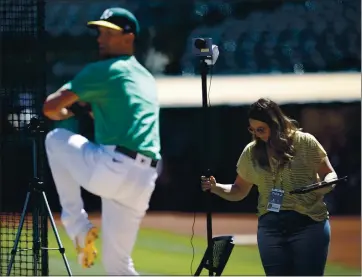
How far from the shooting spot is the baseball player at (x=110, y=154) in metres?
5.54

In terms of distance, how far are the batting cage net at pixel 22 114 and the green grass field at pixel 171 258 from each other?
0.17 meters

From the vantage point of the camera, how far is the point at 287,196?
5219mm

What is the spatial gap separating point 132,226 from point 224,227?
217 centimetres

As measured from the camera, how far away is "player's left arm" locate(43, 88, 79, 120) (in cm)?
564

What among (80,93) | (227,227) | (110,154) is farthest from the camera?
(227,227)

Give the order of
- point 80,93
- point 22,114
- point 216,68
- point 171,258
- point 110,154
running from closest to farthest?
point 110,154 < point 80,93 < point 22,114 < point 216,68 < point 171,258

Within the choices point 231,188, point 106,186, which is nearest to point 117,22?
point 106,186

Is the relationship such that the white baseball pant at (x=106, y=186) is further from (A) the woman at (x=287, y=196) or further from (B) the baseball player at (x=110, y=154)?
(A) the woman at (x=287, y=196)

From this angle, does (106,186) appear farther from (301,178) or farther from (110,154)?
(301,178)

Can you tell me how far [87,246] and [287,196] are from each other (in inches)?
52.7

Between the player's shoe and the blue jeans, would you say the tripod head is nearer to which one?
the player's shoe

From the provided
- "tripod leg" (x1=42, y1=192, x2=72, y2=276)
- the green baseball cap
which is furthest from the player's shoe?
the green baseball cap

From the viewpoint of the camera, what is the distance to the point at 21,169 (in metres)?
6.58

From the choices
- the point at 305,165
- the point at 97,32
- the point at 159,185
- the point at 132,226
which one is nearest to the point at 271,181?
the point at 305,165
